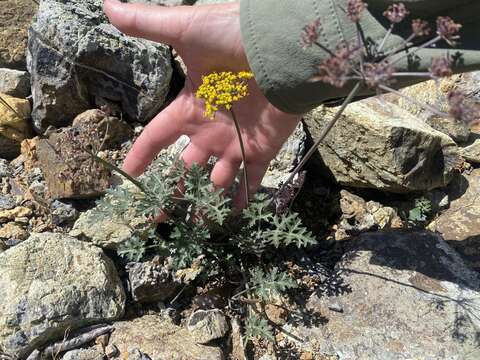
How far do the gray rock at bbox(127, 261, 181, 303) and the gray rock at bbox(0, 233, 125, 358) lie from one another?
10 centimetres

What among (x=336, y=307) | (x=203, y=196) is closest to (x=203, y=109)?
(x=203, y=196)

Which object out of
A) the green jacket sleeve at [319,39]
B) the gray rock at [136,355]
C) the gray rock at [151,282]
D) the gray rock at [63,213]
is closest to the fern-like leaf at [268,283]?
the gray rock at [151,282]

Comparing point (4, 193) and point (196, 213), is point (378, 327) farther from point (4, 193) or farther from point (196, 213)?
point (4, 193)

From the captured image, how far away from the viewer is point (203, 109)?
3.30m

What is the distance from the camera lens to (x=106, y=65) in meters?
4.03

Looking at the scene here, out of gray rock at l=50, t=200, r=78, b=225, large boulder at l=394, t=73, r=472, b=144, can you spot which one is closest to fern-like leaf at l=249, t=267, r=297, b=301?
gray rock at l=50, t=200, r=78, b=225

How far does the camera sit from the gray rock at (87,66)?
3.92 meters

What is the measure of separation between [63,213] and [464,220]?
9.96 feet

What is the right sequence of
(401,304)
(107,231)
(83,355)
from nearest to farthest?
(83,355), (401,304), (107,231)

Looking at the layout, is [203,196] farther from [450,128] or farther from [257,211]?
[450,128]

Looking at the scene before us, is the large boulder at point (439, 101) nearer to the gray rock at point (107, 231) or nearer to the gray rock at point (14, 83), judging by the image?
the gray rock at point (107, 231)

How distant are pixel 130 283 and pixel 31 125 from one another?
1.73 meters

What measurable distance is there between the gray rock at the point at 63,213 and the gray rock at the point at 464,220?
Answer: 2675mm

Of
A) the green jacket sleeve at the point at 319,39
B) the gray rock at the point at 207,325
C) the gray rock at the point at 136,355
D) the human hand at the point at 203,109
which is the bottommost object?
the gray rock at the point at 136,355
